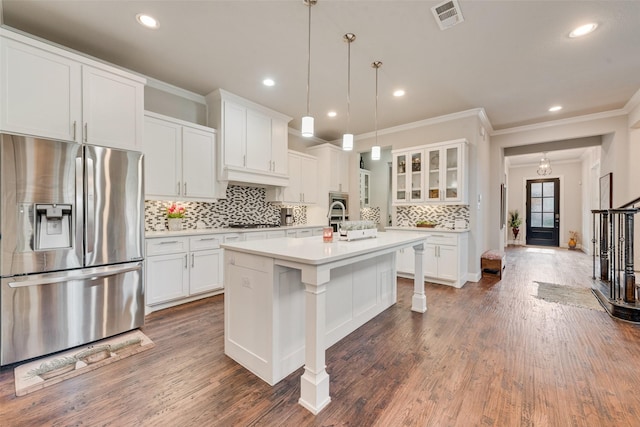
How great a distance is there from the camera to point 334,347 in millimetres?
2422

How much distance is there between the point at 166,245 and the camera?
321cm

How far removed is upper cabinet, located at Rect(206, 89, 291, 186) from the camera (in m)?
3.92

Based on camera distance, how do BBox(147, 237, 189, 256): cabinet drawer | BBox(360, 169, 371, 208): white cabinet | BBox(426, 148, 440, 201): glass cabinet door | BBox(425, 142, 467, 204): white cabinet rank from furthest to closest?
BBox(360, 169, 371, 208): white cabinet
BBox(426, 148, 440, 201): glass cabinet door
BBox(425, 142, 467, 204): white cabinet
BBox(147, 237, 189, 256): cabinet drawer

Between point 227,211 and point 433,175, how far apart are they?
11.6ft

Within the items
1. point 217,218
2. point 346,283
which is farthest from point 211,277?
point 346,283

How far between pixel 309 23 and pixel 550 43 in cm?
243

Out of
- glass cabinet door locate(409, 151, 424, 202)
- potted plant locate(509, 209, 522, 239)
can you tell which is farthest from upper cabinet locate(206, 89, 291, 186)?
potted plant locate(509, 209, 522, 239)

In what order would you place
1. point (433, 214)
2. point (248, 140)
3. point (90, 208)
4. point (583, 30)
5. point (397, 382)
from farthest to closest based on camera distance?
1. point (433, 214)
2. point (248, 140)
3. point (583, 30)
4. point (90, 208)
5. point (397, 382)

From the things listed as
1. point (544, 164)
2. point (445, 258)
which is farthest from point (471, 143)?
point (544, 164)

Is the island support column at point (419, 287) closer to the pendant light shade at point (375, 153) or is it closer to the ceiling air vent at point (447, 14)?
the pendant light shade at point (375, 153)

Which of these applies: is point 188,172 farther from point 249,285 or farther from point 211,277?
point 249,285

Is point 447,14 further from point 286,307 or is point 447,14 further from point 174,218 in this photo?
point 174,218

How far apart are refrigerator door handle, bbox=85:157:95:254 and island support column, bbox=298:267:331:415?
6.83ft

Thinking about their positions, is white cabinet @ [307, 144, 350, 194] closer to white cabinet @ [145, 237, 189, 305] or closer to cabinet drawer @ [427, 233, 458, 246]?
cabinet drawer @ [427, 233, 458, 246]
